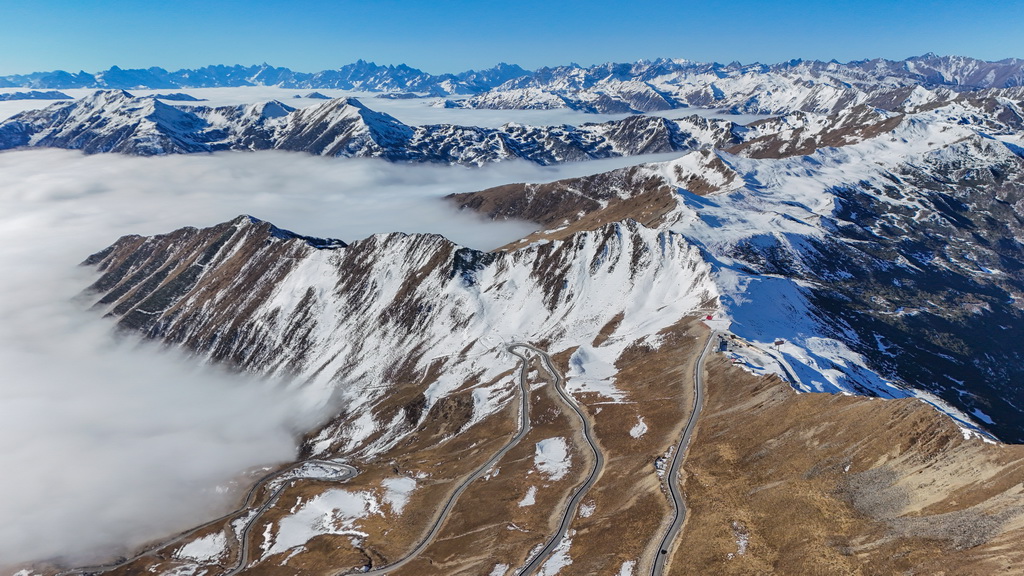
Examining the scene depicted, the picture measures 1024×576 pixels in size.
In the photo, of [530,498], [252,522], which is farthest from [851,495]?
[252,522]

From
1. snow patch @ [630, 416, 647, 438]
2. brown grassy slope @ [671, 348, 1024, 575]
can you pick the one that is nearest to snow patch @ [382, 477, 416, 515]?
snow patch @ [630, 416, 647, 438]

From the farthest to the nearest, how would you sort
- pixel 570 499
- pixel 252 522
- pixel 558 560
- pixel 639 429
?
pixel 252 522 → pixel 639 429 → pixel 570 499 → pixel 558 560

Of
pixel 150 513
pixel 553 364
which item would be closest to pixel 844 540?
pixel 553 364

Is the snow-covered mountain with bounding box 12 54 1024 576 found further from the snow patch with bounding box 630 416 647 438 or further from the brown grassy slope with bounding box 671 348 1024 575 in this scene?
the snow patch with bounding box 630 416 647 438

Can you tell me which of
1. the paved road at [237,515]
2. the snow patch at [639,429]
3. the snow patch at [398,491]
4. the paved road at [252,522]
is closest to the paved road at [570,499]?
the snow patch at [639,429]

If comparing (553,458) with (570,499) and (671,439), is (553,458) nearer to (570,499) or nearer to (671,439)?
(570,499)

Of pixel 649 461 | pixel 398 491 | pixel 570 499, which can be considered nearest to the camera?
pixel 570 499

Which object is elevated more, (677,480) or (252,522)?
(677,480)
